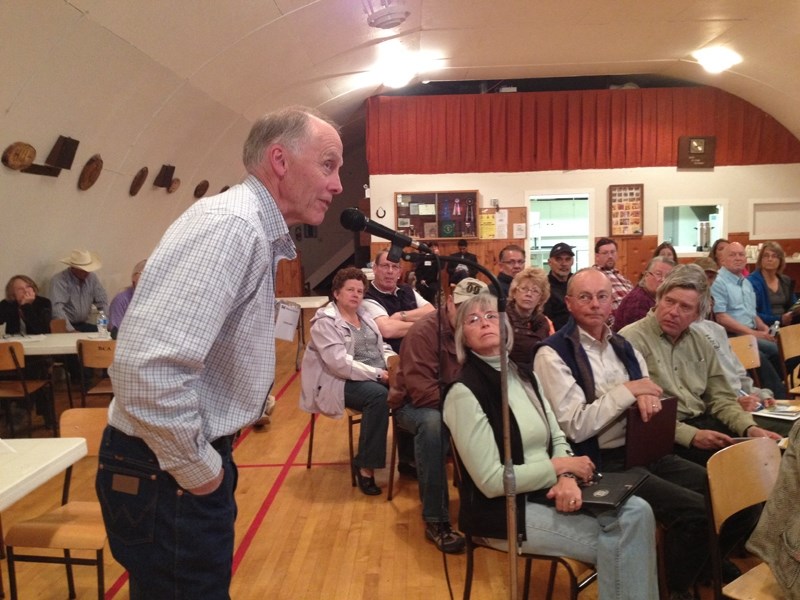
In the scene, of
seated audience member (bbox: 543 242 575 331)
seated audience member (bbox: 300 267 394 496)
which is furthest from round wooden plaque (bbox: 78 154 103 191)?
seated audience member (bbox: 543 242 575 331)

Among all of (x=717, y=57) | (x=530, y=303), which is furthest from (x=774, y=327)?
(x=717, y=57)

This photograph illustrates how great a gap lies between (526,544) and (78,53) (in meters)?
4.33

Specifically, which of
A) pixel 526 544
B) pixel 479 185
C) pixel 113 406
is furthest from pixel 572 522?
pixel 479 185

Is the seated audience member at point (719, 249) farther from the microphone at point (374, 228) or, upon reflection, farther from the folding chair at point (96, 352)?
the folding chair at point (96, 352)

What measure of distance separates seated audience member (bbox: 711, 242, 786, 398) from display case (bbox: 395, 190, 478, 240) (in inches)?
188

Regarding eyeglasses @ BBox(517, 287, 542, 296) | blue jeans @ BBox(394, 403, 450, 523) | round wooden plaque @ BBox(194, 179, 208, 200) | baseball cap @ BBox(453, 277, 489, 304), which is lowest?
blue jeans @ BBox(394, 403, 450, 523)

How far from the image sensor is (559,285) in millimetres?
5023

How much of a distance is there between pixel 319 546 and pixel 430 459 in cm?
69

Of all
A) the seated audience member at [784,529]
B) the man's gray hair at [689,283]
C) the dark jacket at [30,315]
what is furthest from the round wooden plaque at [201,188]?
the seated audience member at [784,529]

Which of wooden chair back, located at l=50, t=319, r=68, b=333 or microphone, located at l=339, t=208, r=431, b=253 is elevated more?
microphone, located at l=339, t=208, r=431, b=253

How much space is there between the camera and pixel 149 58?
192 inches

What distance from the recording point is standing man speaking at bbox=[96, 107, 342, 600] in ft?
3.56

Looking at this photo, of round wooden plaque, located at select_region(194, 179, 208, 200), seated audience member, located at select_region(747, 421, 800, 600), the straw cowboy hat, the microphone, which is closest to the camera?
the microphone

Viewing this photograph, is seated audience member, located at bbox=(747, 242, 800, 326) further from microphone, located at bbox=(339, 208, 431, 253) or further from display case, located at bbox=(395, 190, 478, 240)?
microphone, located at bbox=(339, 208, 431, 253)
